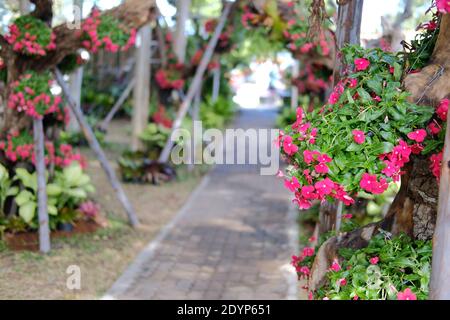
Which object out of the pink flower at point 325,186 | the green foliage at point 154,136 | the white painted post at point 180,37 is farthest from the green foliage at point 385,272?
the white painted post at point 180,37

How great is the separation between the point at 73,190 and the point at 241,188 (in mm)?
4492

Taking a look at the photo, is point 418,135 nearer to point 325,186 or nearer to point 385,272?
point 325,186

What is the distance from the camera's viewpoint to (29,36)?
5.79m

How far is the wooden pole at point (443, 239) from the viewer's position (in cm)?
268

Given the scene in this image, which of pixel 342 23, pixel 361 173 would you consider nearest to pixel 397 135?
pixel 361 173

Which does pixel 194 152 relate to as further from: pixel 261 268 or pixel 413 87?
pixel 413 87

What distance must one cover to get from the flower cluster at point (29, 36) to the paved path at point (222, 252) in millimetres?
2290

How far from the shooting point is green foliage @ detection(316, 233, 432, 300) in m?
2.97

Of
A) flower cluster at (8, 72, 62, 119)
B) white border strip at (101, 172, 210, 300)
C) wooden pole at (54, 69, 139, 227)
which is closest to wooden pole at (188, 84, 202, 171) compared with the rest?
white border strip at (101, 172, 210, 300)

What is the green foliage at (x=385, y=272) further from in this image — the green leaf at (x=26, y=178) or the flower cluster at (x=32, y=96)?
the green leaf at (x=26, y=178)

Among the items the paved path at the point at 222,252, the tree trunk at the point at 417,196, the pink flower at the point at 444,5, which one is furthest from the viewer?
the paved path at the point at 222,252

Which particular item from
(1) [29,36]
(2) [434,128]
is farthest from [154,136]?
(2) [434,128]
